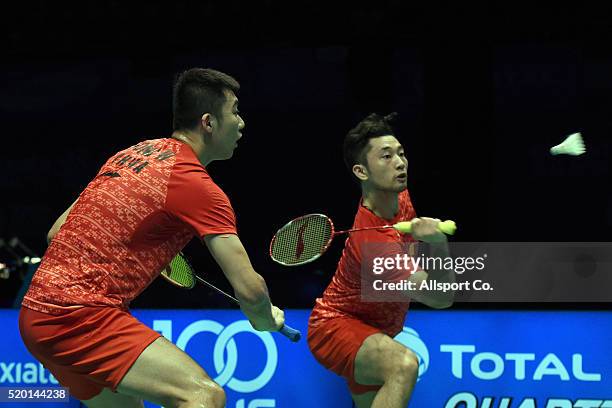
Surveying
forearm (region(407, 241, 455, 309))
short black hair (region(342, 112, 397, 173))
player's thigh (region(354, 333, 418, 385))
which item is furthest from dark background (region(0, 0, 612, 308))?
player's thigh (region(354, 333, 418, 385))

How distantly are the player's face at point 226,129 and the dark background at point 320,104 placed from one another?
342 centimetres

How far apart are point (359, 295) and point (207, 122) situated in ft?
5.01

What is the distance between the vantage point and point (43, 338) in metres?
3.00

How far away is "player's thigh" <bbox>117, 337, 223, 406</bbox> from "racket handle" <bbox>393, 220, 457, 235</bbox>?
1413 mm

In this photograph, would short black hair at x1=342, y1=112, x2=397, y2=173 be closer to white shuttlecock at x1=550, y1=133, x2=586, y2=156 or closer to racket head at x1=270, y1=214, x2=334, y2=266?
racket head at x1=270, y1=214, x2=334, y2=266

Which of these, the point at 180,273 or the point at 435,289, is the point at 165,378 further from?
the point at 435,289

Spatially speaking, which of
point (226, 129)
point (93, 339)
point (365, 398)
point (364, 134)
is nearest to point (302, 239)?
point (364, 134)

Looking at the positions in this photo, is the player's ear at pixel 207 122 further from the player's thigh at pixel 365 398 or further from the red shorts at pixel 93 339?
the player's thigh at pixel 365 398

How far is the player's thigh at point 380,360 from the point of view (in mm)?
4211

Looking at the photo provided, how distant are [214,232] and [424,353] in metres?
2.60

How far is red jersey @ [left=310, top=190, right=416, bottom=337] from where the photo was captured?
457 centimetres

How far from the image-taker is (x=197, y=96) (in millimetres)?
3346

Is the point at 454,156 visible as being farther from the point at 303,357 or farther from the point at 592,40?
the point at 303,357

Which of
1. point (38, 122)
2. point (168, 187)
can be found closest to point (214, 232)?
point (168, 187)
